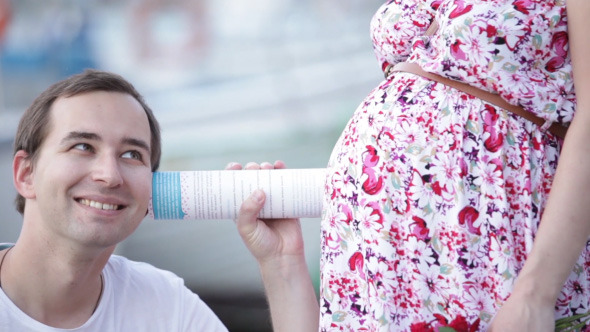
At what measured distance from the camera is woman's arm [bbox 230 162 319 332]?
1.35 meters

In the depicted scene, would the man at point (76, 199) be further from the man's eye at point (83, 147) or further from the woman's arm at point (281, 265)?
the woman's arm at point (281, 265)

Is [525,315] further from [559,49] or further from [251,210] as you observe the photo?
[251,210]

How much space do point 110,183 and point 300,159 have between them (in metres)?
0.90

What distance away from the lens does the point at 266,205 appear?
1.40 metres

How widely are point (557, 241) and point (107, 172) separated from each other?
2.83 ft

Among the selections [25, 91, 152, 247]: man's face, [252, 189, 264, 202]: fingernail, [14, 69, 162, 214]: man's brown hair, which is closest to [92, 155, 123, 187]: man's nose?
[25, 91, 152, 247]: man's face

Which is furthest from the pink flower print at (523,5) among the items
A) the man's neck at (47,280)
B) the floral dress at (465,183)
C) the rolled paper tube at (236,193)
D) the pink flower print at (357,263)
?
the man's neck at (47,280)

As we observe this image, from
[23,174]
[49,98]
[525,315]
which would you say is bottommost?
[525,315]

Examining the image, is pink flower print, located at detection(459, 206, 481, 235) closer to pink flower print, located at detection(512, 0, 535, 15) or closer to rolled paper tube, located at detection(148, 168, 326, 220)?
pink flower print, located at detection(512, 0, 535, 15)

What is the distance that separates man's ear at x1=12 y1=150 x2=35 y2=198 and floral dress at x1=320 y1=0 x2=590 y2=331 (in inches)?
32.1

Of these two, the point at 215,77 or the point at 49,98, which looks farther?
the point at 215,77

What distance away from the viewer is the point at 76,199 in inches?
54.7

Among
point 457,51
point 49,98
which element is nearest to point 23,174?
point 49,98

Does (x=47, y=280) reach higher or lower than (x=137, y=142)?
lower
